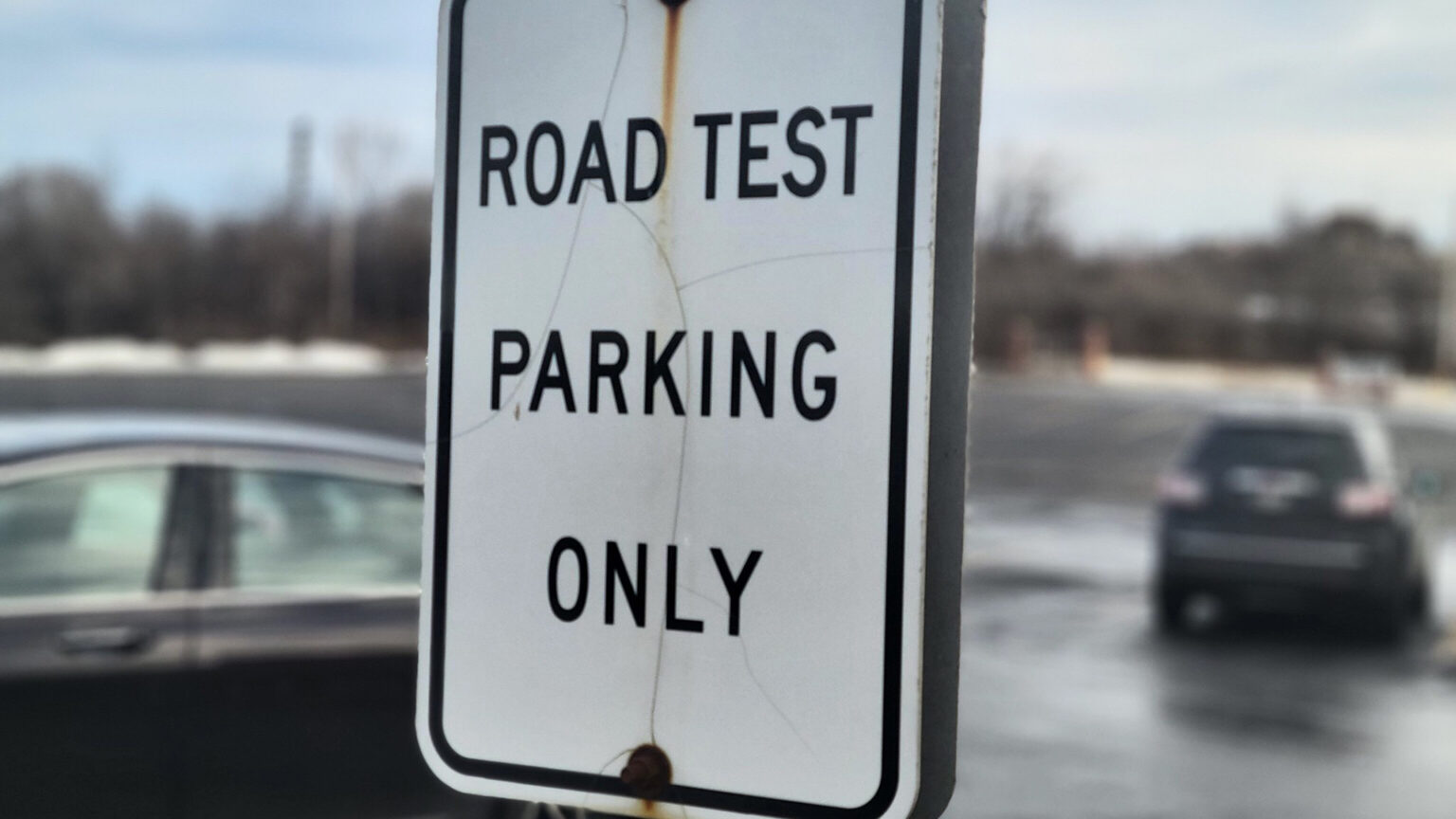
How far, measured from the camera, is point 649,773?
1435 mm

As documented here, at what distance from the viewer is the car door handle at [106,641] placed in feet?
12.6

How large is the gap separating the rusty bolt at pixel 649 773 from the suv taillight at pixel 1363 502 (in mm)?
9792

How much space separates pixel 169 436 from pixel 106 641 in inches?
24.3

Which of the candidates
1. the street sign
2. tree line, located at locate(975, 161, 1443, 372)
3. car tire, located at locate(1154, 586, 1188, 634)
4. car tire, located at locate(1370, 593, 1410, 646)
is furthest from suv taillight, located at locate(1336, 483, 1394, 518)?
tree line, located at locate(975, 161, 1443, 372)

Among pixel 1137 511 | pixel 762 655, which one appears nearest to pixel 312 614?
pixel 762 655

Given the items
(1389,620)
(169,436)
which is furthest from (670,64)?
(1389,620)

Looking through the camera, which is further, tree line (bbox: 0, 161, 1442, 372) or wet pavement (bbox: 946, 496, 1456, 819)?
tree line (bbox: 0, 161, 1442, 372)

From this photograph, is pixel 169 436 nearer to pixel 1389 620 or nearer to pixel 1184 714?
pixel 1184 714

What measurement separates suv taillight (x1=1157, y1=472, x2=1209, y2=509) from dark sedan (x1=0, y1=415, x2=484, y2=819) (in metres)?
7.50

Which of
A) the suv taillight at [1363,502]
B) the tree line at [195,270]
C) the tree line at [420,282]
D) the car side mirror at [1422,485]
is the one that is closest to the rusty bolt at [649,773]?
the suv taillight at [1363,502]

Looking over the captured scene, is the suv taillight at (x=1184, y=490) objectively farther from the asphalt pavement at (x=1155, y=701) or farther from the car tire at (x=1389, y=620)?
the car tire at (x=1389, y=620)

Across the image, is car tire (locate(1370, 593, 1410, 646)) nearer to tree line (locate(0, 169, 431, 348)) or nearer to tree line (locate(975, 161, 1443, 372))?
tree line (locate(0, 169, 431, 348))

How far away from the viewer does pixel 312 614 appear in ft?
13.9

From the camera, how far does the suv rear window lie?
34.0 ft
